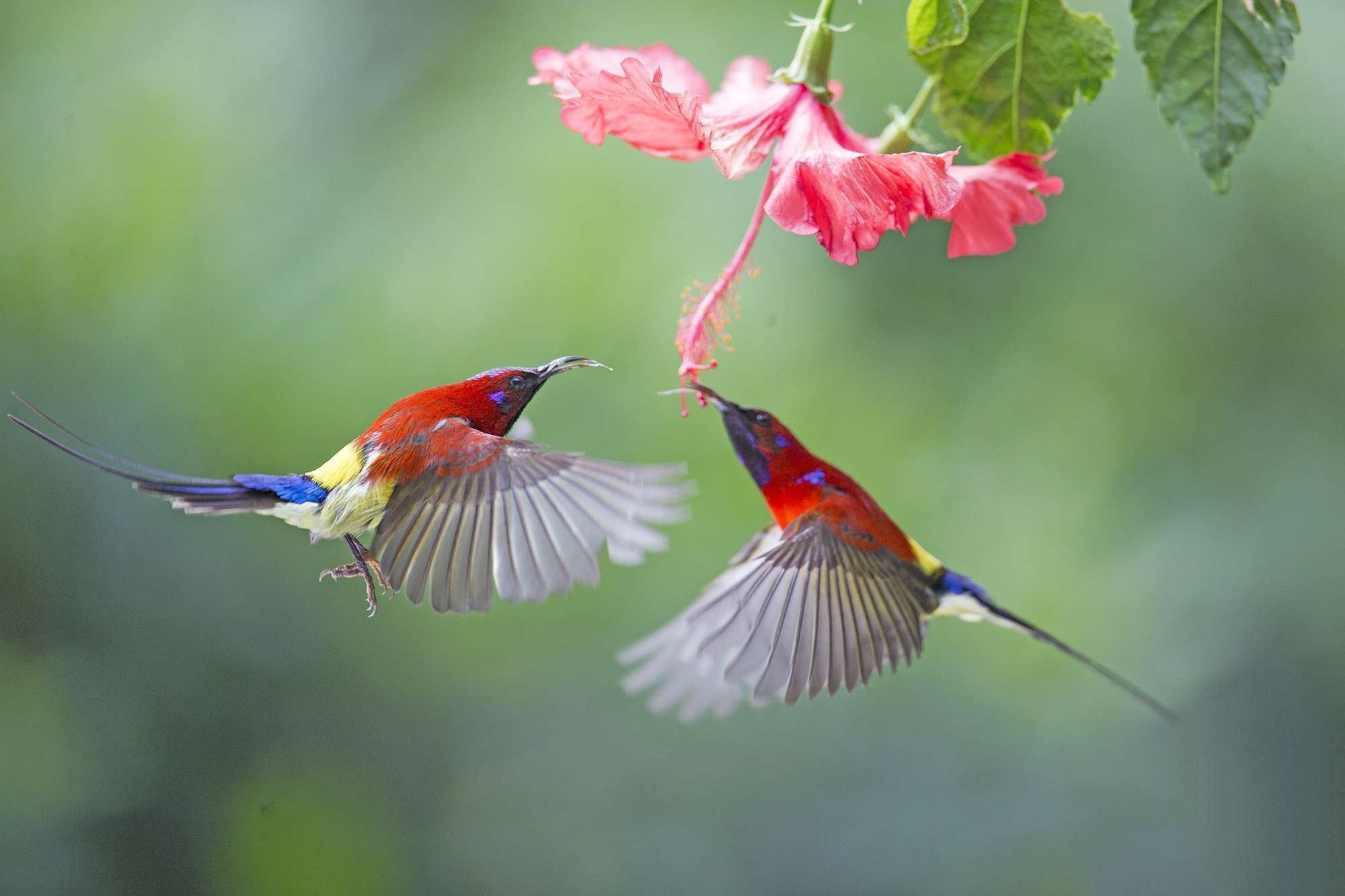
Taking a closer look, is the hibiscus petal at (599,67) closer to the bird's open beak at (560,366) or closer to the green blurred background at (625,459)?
the bird's open beak at (560,366)

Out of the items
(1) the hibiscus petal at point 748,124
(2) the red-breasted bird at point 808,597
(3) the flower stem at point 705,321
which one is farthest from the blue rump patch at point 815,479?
(1) the hibiscus petal at point 748,124

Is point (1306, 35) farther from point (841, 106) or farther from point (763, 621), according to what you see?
point (763, 621)

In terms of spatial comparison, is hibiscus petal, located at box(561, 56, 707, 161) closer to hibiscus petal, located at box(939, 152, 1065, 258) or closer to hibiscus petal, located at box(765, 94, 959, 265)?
hibiscus petal, located at box(765, 94, 959, 265)

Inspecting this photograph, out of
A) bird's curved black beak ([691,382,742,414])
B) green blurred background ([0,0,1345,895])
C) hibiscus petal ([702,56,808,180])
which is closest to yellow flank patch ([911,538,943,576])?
bird's curved black beak ([691,382,742,414])

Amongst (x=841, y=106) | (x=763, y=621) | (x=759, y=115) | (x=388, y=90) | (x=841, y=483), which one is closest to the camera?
(x=759, y=115)

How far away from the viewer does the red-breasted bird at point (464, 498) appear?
95cm

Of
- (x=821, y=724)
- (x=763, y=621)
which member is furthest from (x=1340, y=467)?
(x=763, y=621)

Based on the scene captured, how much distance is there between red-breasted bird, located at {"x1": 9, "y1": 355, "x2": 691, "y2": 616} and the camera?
3.10ft

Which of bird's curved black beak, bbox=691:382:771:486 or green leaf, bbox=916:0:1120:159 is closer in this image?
green leaf, bbox=916:0:1120:159

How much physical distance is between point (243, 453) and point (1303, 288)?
2223 mm

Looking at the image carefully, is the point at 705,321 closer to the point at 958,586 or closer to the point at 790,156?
the point at 790,156

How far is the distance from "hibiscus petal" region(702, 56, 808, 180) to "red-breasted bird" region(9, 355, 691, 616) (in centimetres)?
18

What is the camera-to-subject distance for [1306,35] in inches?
100.0

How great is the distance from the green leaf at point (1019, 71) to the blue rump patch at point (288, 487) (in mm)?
609
